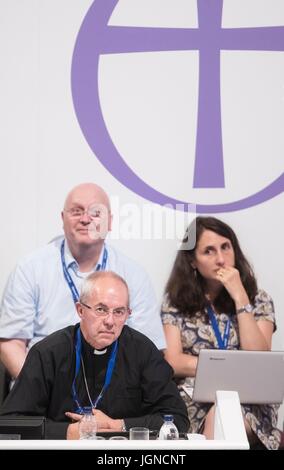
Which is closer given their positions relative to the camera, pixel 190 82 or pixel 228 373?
pixel 228 373

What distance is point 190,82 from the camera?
4191 millimetres

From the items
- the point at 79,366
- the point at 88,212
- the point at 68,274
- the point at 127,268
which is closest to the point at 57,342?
the point at 79,366

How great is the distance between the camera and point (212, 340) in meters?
4.16

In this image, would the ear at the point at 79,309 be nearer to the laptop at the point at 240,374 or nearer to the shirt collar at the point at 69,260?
the shirt collar at the point at 69,260

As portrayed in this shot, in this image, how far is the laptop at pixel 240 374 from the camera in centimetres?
375

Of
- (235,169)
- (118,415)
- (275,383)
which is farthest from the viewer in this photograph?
(235,169)

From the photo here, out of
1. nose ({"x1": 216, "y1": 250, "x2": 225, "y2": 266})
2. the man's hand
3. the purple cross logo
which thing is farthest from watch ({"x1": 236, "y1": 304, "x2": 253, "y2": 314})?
the man's hand

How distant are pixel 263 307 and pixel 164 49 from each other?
5.16 feet

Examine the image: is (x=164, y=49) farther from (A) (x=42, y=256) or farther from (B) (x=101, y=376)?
(B) (x=101, y=376)

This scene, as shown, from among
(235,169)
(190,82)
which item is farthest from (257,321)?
(190,82)

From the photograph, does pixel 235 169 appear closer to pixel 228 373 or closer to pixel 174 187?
pixel 174 187

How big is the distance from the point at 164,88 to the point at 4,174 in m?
1.03

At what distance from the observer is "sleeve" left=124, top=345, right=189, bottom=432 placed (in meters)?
3.45

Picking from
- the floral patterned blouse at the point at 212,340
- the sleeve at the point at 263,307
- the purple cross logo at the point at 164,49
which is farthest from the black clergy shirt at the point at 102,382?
the purple cross logo at the point at 164,49
